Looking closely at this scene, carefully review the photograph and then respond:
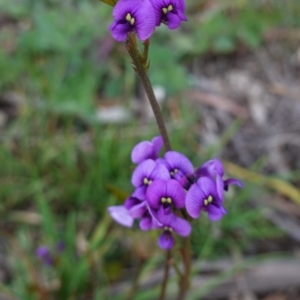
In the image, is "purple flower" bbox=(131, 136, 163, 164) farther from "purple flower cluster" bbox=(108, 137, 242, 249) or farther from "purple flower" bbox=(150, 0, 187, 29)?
"purple flower" bbox=(150, 0, 187, 29)

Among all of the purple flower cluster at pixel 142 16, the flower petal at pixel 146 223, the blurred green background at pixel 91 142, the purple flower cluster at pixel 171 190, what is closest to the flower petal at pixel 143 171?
the purple flower cluster at pixel 171 190

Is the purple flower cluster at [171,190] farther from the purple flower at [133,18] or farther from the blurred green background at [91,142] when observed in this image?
the blurred green background at [91,142]

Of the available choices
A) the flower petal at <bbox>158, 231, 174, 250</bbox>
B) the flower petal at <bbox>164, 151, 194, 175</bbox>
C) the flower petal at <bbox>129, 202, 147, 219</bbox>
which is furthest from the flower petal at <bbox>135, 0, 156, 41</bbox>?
the flower petal at <bbox>158, 231, 174, 250</bbox>

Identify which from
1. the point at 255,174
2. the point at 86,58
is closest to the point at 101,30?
the point at 86,58

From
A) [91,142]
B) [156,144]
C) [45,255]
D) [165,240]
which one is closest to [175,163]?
[156,144]

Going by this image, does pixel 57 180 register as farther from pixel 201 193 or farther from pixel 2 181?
pixel 201 193

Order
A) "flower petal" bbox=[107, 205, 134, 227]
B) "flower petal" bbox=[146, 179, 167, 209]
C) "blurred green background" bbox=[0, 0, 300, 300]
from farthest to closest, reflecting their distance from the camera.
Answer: "blurred green background" bbox=[0, 0, 300, 300], "flower petal" bbox=[107, 205, 134, 227], "flower petal" bbox=[146, 179, 167, 209]

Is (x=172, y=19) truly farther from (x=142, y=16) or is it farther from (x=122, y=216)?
(x=122, y=216)
